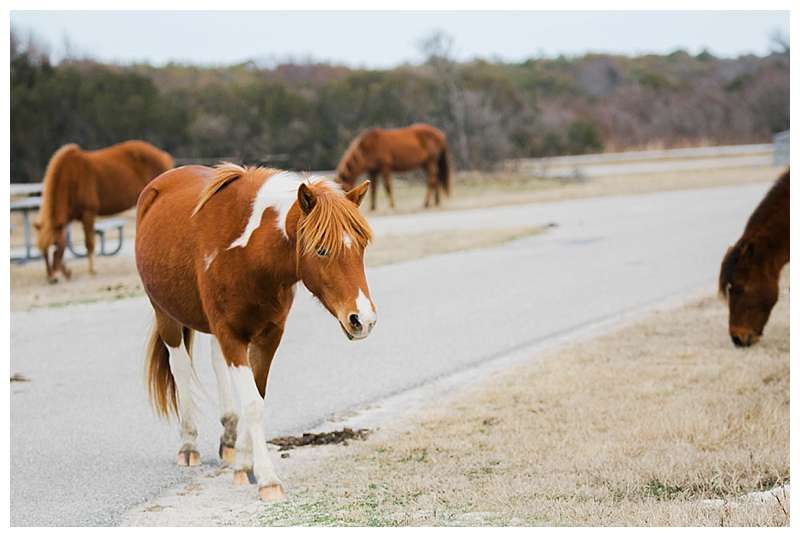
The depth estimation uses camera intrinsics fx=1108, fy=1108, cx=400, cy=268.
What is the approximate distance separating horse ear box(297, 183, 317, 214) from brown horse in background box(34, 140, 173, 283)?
9.00 metres

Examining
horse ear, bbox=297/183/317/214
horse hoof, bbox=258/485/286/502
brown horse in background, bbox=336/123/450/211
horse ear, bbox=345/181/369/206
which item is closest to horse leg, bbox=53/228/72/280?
horse hoof, bbox=258/485/286/502

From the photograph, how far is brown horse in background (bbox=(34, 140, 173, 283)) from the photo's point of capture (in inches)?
503

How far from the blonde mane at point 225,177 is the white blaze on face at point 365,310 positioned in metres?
1.00

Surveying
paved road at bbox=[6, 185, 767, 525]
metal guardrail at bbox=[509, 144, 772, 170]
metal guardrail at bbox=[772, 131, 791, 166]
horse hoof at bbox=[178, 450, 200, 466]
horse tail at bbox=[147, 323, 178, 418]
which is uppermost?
horse tail at bbox=[147, 323, 178, 418]

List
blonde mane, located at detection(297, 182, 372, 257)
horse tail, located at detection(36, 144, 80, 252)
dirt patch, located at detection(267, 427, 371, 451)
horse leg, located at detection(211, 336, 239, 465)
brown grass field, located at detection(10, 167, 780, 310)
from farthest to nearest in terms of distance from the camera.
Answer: horse tail, located at detection(36, 144, 80, 252), brown grass field, located at detection(10, 167, 780, 310), dirt patch, located at detection(267, 427, 371, 451), horse leg, located at detection(211, 336, 239, 465), blonde mane, located at detection(297, 182, 372, 257)

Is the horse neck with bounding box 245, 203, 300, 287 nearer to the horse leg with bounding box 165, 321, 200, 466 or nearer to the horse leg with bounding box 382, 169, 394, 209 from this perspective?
the horse leg with bounding box 165, 321, 200, 466

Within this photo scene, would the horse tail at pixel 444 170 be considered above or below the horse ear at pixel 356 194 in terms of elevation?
below

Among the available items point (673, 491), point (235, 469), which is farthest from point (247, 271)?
point (673, 491)

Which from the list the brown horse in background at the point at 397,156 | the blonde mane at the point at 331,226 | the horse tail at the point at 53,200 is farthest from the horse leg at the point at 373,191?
the blonde mane at the point at 331,226

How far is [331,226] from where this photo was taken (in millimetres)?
4246

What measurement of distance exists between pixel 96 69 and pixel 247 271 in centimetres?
2627

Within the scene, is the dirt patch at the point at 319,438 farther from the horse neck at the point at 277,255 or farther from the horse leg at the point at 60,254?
the horse leg at the point at 60,254

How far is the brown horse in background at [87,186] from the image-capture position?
12781mm

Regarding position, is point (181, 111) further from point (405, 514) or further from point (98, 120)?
point (405, 514)
